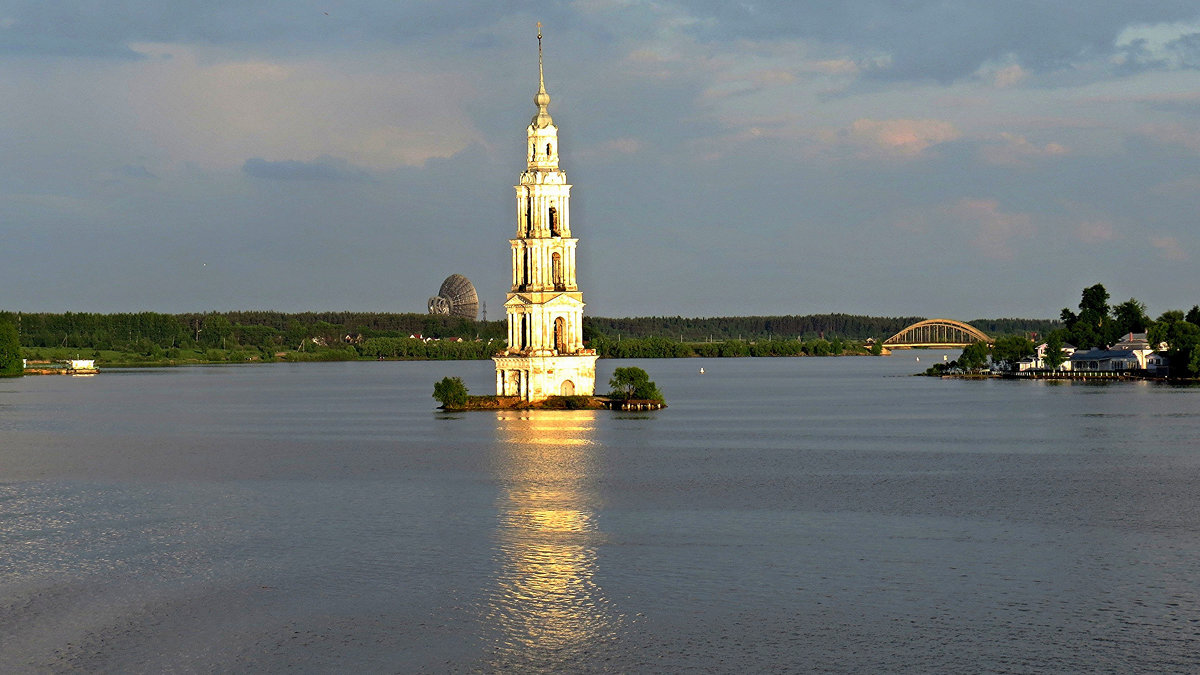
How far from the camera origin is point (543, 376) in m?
101

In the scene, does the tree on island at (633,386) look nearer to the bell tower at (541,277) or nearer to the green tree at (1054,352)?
the bell tower at (541,277)

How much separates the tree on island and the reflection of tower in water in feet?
101

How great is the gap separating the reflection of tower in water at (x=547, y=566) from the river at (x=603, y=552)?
0.13 m

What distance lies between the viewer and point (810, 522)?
1913 inches

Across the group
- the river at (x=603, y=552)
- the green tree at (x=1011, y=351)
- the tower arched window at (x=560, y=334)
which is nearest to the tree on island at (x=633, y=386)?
the tower arched window at (x=560, y=334)

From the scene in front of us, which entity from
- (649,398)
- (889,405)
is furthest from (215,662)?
(889,405)

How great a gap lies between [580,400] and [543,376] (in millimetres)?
3305

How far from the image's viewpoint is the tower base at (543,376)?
3952 inches

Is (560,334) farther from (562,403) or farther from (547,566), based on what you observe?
(547,566)

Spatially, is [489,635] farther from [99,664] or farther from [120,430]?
[120,430]

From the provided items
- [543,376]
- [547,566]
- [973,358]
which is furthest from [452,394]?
[973,358]

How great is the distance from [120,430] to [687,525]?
199 feet

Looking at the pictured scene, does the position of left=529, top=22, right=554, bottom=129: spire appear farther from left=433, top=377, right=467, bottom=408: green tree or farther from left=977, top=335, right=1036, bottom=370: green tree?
left=977, top=335, right=1036, bottom=370: green tree

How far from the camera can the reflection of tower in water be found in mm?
→ 31453
